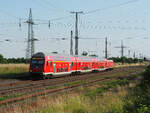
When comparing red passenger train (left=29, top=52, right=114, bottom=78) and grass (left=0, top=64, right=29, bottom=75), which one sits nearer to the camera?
red passenger train (left=29, top=52, right=114, bottom=78)

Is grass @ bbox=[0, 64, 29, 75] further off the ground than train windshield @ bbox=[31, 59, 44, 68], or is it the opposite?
train windshield @ bbox=[31, 59, 44, 68]

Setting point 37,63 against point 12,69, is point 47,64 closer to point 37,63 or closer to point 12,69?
point 37,63

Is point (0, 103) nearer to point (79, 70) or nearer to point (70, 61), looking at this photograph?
point (70, 61)

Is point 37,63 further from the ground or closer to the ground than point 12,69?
further from the ground

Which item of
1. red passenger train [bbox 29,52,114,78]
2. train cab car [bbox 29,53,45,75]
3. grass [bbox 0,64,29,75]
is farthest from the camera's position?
grass [bbox 0,64,29,75]

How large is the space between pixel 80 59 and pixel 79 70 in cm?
183

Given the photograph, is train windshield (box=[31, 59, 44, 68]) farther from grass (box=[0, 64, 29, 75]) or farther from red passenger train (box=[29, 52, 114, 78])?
grass (box=[0, 64, 29, 75])

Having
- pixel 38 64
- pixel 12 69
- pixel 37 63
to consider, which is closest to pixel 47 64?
pixel 38 64

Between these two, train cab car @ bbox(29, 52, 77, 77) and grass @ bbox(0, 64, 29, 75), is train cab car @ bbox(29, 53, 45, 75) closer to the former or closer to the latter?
train cab car @ bbox(29, 52, 77, 77)

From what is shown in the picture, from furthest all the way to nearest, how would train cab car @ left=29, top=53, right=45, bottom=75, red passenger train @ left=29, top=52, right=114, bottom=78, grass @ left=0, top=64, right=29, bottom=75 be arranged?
1. grass @ left=0, top=64, right=29, bottom=75
2. red passenger train @ left=29, top=52, right=114, bottom=78
3. train cab car @ left=29, top=53, right=45, bottom=75

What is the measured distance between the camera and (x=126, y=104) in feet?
31.0

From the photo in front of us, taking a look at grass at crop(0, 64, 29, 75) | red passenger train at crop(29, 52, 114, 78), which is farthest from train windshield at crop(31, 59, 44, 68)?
grass at crop(0, 64, 29, 75)

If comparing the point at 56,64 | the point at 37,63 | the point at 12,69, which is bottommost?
the point at 12,69

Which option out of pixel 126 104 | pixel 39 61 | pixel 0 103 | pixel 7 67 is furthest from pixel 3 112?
pixel 7 67
